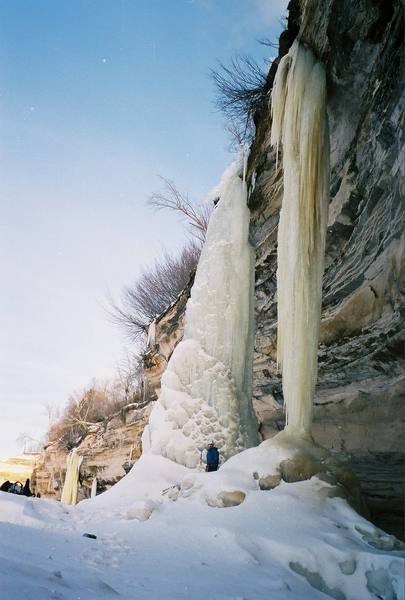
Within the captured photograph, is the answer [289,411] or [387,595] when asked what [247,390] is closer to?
[289,411]

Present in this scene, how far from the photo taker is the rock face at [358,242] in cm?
359

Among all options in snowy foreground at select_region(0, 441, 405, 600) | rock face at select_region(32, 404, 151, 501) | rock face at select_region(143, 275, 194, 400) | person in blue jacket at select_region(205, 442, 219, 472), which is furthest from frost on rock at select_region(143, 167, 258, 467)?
rock face at select_region(32, 404, 151, 501)

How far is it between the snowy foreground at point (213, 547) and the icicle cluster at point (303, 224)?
24.8 inches

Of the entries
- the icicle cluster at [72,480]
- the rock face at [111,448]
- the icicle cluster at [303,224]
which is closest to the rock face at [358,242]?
the icicle cluster at [303,224]

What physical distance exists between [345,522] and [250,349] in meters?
3.05

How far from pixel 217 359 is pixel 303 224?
2.39m

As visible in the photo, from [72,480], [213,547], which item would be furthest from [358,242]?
[72,480]

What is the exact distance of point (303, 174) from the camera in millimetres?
4039

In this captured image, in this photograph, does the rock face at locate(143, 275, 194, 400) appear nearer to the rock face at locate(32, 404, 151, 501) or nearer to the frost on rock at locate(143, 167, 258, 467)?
the rock face at locate(32, 404, 151, 501)

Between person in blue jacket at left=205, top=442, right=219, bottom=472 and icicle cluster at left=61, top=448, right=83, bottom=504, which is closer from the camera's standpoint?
person in blue jacket at left=205, top=442, right=219, bottom=472

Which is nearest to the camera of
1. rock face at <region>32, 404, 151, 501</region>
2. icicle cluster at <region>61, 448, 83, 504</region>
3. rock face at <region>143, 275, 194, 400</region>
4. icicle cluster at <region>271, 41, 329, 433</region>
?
icicle cluster at <region>271, 41, 329, 433</region>

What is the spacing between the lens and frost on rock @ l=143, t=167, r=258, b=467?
5.50 metres

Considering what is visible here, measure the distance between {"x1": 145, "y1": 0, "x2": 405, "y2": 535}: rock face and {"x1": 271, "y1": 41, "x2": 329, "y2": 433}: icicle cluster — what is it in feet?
0.78

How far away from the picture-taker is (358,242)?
4.51 m
